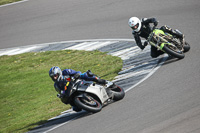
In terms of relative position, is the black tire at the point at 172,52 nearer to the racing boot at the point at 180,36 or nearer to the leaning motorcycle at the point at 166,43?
the leaning motorcycle at the point at 166,43

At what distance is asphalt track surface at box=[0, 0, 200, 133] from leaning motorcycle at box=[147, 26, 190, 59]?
25 cm

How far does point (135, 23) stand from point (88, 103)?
12.1 ft

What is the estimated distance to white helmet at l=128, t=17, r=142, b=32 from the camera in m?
11.5

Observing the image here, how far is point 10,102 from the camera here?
42.2ft

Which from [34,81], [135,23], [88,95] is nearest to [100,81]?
[88,95]

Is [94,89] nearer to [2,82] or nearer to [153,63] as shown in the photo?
[153,63]

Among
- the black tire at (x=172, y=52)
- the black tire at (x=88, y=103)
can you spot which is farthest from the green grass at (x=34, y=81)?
the black tire at (x=172, y=52)

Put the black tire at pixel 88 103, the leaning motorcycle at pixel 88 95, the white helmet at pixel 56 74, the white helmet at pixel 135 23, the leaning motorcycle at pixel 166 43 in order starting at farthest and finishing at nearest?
the white helmet at pixel 135 23, the leaning motorcycle at pixel 166 43, the white helmet at pixel 56 74, the leaning motorcycle at pixel 88 95, the black tire at pixel 88 103

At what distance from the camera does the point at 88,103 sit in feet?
29.1

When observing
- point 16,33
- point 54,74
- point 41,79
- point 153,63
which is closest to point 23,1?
point 16,33

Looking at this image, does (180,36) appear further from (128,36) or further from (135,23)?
(128,36)

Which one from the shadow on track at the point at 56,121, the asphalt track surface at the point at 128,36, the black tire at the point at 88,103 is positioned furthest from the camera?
the shadow on track at the point at 56,121

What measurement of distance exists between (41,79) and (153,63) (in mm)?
4675

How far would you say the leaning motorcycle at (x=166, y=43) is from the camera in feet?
36.5
